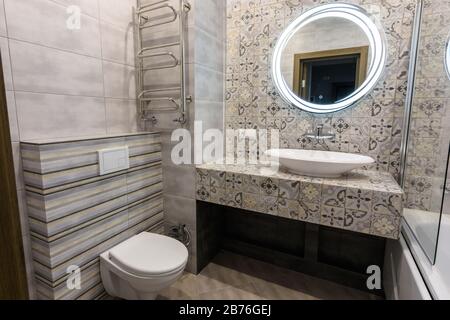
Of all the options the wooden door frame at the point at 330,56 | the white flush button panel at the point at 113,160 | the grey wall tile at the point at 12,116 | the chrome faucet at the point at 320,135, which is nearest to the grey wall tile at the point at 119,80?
the white flush button panel at the point at 113,160

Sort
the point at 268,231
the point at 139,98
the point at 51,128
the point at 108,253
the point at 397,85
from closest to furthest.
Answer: the point at 51,128 → the point at 108,253 → the point at 397,85 → the point at 139,98 → the point at 268,231

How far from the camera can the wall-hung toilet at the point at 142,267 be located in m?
1.24

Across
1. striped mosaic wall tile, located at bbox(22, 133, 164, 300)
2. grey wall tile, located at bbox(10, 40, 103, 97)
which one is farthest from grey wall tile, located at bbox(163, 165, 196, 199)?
grey wall tile, located at bbox(10, 40, 103, 97)

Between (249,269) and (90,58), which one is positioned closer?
(90,58)

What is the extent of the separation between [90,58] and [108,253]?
3.81ft

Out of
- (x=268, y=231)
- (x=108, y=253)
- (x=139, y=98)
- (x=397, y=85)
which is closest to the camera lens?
(x=108, y=253)

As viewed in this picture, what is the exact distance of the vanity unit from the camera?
1.27 meters

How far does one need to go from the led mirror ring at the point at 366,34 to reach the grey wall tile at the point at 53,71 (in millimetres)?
1243

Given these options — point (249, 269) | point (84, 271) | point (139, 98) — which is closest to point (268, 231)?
point (249, 269)

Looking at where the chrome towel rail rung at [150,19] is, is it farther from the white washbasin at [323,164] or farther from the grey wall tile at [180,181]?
the white washbasin at [323,164]

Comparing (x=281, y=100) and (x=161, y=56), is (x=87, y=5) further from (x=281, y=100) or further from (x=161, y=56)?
(x=281, y=100)
